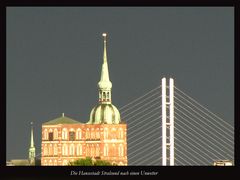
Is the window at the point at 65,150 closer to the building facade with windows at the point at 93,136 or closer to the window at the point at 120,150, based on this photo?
the building facade with windows at the point at 93,136

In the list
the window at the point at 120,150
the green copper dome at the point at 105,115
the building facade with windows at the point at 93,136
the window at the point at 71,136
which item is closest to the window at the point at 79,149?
the building facade with windows at the point at 93,136

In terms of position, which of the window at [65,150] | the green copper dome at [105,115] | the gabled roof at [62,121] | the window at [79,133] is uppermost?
the green copper dome at [105,115]

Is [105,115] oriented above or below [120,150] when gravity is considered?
above

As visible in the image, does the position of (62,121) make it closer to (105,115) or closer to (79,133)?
(105,115)

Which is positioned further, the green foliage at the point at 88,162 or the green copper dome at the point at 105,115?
the green copper dome at the point at 105,115

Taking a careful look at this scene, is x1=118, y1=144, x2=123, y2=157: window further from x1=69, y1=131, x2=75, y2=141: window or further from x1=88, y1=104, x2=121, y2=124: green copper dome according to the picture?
x1=69, y1=131, x2=75, y2=141: window

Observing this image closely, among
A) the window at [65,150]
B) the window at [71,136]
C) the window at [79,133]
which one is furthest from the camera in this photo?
the window at [71,136]

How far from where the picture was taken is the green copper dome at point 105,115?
35.2 metres

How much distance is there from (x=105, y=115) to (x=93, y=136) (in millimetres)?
962

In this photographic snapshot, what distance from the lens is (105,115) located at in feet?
116

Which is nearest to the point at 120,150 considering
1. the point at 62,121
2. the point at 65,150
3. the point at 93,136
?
the point at 93,136
